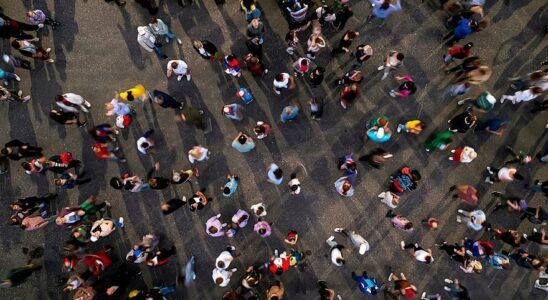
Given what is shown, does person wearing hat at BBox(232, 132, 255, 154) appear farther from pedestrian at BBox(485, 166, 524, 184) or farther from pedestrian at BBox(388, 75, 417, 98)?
pedestrian at BBox(485, 166, 524, 184)

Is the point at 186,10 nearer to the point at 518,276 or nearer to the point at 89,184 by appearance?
the point at 89,184

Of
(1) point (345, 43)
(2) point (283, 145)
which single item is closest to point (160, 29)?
(2) point (283, 145)

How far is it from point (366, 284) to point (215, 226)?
4380 mm

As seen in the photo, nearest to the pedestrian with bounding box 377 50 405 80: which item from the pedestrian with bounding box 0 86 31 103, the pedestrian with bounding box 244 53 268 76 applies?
the pedestrian with bounding box 244 53 268 76

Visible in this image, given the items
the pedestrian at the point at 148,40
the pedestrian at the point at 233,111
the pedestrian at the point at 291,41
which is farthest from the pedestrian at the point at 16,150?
the pedestrian at the point at 291,41

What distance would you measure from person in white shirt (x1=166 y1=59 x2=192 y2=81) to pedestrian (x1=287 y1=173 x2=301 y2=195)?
4468mm

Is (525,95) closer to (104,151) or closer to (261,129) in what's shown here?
(261,129)

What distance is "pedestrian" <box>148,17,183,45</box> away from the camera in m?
9.28

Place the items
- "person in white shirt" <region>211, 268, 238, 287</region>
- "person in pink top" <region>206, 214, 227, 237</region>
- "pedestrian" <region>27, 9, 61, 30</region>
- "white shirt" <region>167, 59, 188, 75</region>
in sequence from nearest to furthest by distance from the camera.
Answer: "person in pink top" <region>206, 214, 227, 237</region>, "person in white shirt" <region>211, 268, 238, 287</region>, "white shirt" <region>167, 59, 188, 75</region>, "pedestrian" <region>27, 9, 61, 30</region>

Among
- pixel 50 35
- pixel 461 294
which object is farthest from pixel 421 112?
pixel 50 35

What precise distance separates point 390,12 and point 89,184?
10554 mm

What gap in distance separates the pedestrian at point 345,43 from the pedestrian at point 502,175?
5.51 meters

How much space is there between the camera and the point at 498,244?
9883 mm

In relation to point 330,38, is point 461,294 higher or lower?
lower
